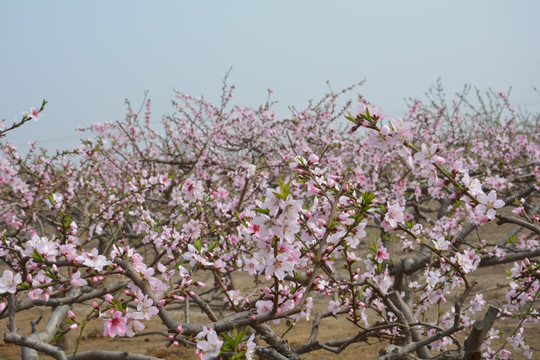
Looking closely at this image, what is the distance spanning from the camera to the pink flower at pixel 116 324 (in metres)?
1.72

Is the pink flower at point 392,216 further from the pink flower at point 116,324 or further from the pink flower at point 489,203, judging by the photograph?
the pink flower at point 116,324

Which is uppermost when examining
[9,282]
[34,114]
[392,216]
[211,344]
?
[34,114]

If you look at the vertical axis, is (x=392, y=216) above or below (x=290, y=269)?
above

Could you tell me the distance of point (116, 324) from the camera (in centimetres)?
175

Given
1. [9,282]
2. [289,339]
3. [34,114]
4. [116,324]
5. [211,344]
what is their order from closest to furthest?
[211,344] → [116,324] → [9,282] → [34,114] → [289,339]


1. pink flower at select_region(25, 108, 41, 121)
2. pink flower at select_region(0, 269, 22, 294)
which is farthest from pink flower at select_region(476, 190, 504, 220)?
pink flower at select_region(25, 108, 41, 121)

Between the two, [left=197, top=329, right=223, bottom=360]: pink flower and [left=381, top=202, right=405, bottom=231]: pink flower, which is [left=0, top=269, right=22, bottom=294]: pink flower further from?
[left=381, top=202, right=405, bottom=231]: pink flower

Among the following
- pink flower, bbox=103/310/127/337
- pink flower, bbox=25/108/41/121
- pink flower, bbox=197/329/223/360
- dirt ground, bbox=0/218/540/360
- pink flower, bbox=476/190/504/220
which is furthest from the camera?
dirt ground, bbox=0/218/540/360

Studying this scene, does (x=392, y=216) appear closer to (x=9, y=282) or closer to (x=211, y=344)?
(x=211, y=344)

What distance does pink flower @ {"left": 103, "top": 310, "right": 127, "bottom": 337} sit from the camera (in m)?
1.72

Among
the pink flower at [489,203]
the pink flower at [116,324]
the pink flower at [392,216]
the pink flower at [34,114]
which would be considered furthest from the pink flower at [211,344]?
the pink flower at [34,114]

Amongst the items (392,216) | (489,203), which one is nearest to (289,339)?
(392,216)

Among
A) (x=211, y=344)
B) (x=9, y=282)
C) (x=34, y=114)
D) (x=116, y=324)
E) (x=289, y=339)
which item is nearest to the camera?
(x=211, y=344)

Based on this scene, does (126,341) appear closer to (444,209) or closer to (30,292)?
(30,292)
